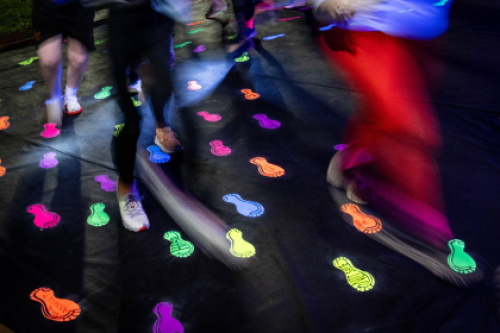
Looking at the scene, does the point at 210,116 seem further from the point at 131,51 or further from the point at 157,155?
the point at 131,51

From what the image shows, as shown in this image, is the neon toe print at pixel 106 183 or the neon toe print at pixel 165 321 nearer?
the neon toe print at pixel 165 321

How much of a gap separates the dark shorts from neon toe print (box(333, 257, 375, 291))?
1.77m

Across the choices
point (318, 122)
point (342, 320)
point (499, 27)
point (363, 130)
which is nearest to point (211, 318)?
point (342, 320)

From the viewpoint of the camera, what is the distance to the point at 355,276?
1.08 m

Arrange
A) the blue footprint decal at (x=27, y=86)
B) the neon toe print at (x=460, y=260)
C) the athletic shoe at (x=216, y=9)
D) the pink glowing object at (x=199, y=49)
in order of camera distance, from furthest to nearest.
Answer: the athletic shoe at (x=216, y=9) → the pink glowing object at (x=199, y=49) → the blue footprint decal at (x=27, y=86) → the neon toe print at (x=460, y=260)

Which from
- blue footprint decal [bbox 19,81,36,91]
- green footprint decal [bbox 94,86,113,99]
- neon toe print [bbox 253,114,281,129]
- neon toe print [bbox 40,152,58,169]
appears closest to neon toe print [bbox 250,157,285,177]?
neon toe print [bbox 253,114,281,129]

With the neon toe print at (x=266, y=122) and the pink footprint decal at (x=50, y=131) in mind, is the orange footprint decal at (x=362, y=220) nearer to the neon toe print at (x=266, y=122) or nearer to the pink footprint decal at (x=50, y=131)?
the neon toe print at (x=266, y=122)

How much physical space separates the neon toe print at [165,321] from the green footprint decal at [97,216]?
484 mm

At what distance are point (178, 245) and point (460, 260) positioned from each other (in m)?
0.97

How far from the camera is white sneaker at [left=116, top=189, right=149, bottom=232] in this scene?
1.28 m

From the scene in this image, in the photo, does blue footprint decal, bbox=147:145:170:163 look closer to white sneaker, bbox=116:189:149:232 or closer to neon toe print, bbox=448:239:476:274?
white sneaker, bbox=116:189:149:232

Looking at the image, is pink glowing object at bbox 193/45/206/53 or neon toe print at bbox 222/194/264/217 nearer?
neon toe print at bbox 222/194/264/217

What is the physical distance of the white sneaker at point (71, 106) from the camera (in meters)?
2.12

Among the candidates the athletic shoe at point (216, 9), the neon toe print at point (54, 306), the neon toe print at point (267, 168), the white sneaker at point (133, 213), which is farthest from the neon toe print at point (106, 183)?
the athletic shoe at point (216, 9)
